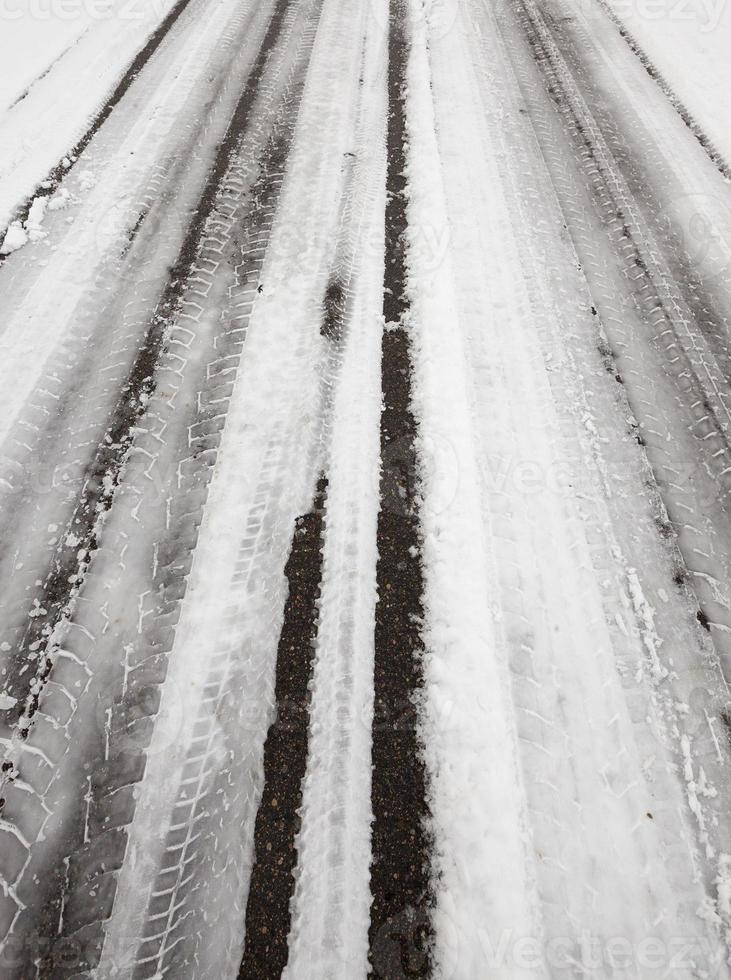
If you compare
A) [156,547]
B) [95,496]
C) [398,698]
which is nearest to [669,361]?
[398,698]

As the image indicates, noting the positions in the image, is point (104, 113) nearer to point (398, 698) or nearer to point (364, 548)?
point (364, 548)

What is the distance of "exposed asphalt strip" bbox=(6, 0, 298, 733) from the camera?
3.43m

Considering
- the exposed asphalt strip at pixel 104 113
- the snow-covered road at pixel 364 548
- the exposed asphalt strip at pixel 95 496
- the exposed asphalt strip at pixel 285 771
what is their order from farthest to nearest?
the exposed asphalt strip at pixel 104 113
the exposed asphalt strip at pixel 95 496
the snow-covered road at pixel 364 548
the exposed asphalt strip at pixel 285 771

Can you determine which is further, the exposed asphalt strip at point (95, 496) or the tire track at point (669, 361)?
the tire track at point (669, 361)

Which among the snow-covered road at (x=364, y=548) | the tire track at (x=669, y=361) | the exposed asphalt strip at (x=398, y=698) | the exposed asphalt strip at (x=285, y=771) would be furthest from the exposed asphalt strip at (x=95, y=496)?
the tire track at (x=669, y=361)

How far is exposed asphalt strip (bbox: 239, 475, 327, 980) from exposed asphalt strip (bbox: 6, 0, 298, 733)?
136 centimetres

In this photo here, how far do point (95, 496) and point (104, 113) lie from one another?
19.9ft

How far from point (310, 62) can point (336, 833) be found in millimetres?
9510

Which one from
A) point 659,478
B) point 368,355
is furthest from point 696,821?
point 368,355

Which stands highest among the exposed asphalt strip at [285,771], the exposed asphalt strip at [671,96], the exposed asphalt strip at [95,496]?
the exposed asphalt strip at [671,96]

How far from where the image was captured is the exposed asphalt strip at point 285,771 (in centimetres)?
271

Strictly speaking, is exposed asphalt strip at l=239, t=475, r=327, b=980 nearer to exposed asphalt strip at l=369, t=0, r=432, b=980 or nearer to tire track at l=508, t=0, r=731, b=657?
exposed asphalt strip at l=369, t=0, r=432, b=980

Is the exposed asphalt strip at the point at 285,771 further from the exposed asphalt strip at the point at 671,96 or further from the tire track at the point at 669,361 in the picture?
the exposed asphalt strip at the point at 671,96

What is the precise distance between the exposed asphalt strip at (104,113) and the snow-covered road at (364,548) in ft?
0.24
